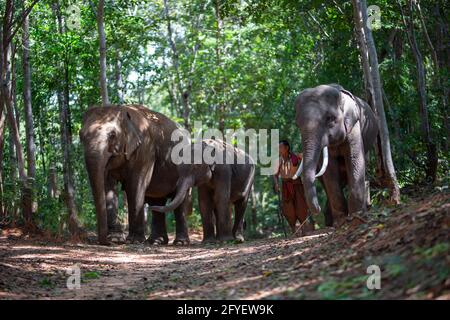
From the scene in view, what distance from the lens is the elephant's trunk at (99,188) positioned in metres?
14.2

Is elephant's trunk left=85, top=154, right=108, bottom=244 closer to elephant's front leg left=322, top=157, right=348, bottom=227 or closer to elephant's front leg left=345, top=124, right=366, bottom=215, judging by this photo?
elephant's front leg left=322, top=157, right=348, bottom=227

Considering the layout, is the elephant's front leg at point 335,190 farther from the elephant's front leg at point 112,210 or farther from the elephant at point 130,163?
the elephant's front leg at point 112,210

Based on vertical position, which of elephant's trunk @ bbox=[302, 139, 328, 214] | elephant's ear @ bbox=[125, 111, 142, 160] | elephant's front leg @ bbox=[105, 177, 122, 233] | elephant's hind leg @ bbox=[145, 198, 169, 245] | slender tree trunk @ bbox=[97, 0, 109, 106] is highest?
slender tree trunk @ bbox=[97, 0, 109, 106]

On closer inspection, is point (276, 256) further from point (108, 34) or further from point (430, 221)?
point (108, 34)

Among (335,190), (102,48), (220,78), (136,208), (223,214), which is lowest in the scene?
(223,214)

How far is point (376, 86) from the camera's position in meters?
13.9

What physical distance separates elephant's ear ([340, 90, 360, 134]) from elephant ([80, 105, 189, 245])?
174 inches

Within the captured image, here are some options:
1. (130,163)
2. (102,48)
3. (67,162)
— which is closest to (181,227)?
(130,163)

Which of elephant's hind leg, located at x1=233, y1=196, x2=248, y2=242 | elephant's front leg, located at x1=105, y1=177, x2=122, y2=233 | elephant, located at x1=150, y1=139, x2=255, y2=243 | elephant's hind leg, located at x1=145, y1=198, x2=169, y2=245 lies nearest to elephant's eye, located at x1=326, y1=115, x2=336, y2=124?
elephant, located at x1=150, y1=139, x2=255, y2=243

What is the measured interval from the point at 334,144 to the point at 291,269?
5.68 m

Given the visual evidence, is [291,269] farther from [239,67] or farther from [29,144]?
[239,67]

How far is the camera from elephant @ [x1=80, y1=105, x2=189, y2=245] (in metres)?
14.6
